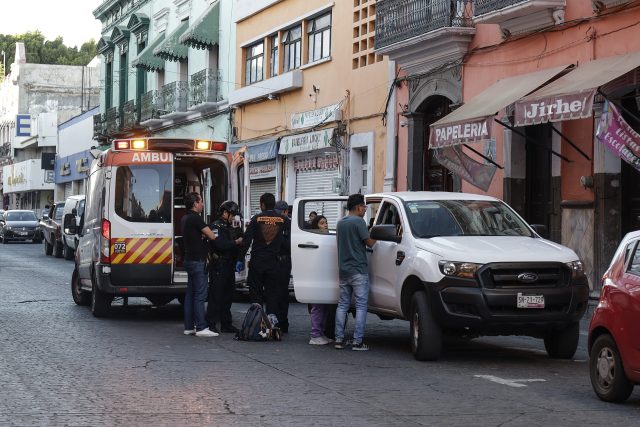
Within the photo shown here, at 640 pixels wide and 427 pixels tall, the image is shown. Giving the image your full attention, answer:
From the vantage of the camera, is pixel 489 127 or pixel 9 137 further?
pixel 9 137

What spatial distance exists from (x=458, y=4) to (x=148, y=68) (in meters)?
21.8

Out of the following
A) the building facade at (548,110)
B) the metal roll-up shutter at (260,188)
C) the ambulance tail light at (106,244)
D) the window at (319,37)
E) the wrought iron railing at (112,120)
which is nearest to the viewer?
the ambulance tail light at (106,244)

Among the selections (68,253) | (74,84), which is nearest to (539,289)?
(68,253)

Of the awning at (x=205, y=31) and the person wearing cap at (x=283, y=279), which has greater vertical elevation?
→ the awning at (x=205, y=31)

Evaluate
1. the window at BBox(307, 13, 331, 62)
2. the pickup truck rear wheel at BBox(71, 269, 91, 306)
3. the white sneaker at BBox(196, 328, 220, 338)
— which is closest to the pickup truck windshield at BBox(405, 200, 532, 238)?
the white sneaker at BBox(196, 328, 220, 338)

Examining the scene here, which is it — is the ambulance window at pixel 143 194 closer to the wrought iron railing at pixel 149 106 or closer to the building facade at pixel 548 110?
the building facade at pixel 548 110


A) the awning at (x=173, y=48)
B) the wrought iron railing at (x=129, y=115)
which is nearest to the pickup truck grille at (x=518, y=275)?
the awning at (x=173, y=48)

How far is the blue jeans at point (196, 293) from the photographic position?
14906 mm

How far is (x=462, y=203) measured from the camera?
44.7 feet

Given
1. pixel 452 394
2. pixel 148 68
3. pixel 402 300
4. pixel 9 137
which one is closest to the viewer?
pixel 452 394

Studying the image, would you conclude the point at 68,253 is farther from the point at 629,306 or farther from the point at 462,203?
the point at 629,306

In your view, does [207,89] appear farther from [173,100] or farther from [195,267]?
Result: [195,267]

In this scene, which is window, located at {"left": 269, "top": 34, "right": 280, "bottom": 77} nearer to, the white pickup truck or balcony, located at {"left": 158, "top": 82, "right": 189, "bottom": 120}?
balcony, located at {"left": 158, "top": 82, "right": 189, "bottom": 120}

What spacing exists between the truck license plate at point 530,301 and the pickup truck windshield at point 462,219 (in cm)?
128
